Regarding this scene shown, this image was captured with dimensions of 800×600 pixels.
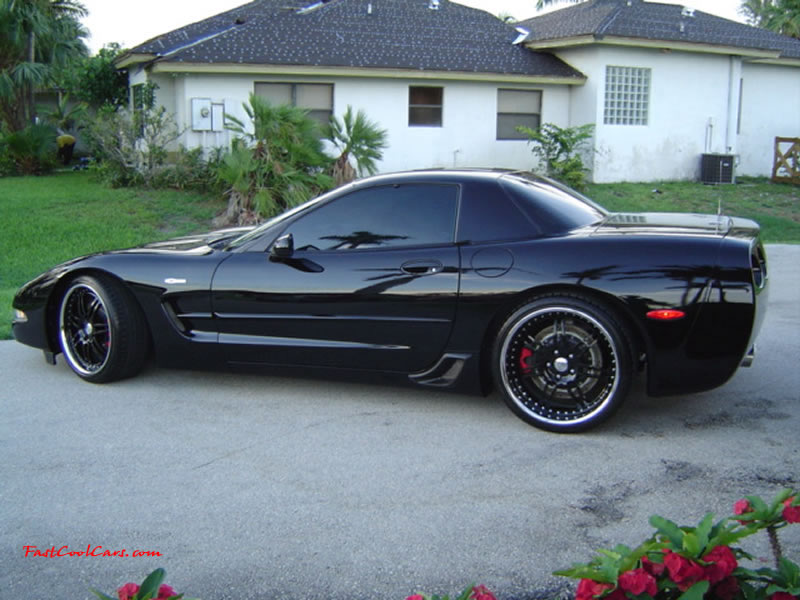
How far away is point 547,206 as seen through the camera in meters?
5.32

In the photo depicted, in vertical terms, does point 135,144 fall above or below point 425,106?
below

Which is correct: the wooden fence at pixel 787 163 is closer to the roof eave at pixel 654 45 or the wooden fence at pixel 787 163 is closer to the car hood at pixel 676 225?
the roof eave at pixel 654 45

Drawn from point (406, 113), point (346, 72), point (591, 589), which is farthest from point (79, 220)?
point (591, 589)

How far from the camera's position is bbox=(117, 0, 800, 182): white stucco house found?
2027 cm

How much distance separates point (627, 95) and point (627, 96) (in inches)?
1.0

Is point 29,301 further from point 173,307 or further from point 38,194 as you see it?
point 38,194

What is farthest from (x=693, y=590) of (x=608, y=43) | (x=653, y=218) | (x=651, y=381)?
(x=608, y=43)

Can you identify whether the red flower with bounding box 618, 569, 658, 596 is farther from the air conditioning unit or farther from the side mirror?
the air conditioning unit

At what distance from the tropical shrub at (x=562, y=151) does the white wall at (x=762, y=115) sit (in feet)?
21.5

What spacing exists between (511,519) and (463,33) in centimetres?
2116

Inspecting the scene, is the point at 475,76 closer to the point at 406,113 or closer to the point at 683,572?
the point at 406,113

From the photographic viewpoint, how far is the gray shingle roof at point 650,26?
22.2 meters

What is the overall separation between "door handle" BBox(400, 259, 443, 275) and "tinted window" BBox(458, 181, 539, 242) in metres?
0.21

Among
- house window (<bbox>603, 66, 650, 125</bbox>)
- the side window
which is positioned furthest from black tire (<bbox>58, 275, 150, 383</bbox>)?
house window (<bbox>603, 66, 650, 125</bbox>)
